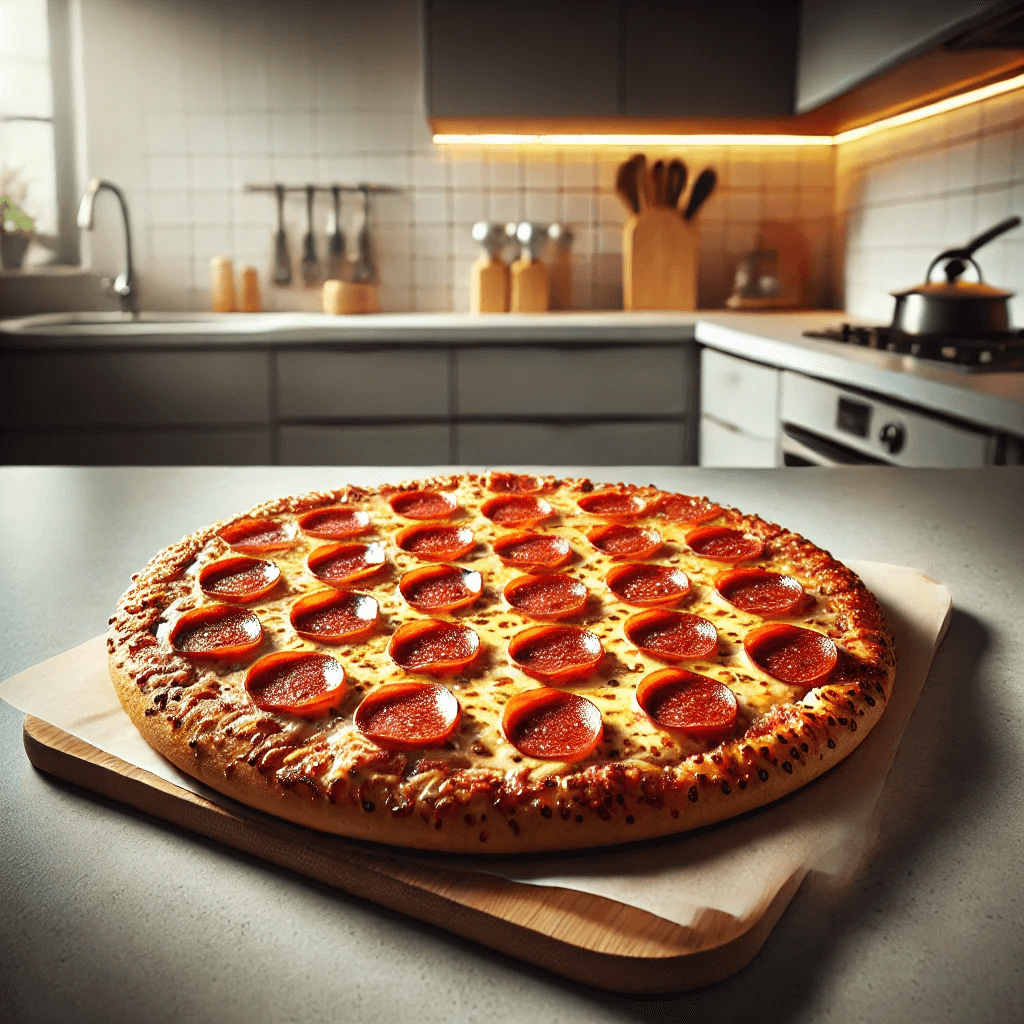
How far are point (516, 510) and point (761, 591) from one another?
33cm

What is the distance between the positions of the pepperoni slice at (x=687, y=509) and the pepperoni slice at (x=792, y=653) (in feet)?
0.97

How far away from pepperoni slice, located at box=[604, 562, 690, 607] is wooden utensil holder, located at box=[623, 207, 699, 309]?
294 centimetres

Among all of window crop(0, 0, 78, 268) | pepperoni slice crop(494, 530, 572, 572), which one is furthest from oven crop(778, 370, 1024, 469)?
window crop(0, 0, 78, 268)

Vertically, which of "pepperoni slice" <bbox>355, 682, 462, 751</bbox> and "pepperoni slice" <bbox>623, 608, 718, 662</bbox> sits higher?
"pepperoni slice" <bbox>623, 608, 718, 662</bbox>

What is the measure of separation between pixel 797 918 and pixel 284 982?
0.78 ft

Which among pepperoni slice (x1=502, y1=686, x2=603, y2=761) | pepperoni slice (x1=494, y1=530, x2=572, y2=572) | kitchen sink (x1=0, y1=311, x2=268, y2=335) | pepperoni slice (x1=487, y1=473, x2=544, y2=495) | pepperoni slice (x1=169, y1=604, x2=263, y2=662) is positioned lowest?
pepperoni slice (x1=502, y1=686, x2=603, y2=761)

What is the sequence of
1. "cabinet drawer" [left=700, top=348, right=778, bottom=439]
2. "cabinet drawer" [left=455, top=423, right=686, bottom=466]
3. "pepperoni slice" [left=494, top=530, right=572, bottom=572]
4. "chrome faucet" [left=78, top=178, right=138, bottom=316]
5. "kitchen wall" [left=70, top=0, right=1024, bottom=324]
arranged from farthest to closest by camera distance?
"kitchen wall" [left=70, top=0, right=1024, bottom=324]
"chrome faucet" [left=78, top=178, right=138, bottom=316]
"cabinet drawer" [left=455, top=423, right=686, bottom=466]
"cabinet drawer" [left=700, top=348, right=778, bottom=439]
"pepperoni slice" [left=494, top=530, right=572, bottom=572]

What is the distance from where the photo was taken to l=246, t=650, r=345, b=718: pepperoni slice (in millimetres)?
637

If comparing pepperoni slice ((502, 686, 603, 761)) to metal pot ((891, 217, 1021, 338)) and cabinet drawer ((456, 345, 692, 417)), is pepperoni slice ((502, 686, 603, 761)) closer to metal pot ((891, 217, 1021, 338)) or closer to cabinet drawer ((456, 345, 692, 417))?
metal pot ((891, 217, 1021, 338))

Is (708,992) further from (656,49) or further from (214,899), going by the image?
Result: (656,49)

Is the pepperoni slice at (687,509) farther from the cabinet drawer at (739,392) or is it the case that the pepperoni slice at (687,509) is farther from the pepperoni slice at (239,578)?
the cabinet drawer at (739,392)

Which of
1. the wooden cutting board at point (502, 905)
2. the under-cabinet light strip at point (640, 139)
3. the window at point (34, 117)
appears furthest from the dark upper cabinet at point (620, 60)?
the wooden cutting board at point (502, 905)

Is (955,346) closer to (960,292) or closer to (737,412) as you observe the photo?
(960,292)

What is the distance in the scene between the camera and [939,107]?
2771 mm
